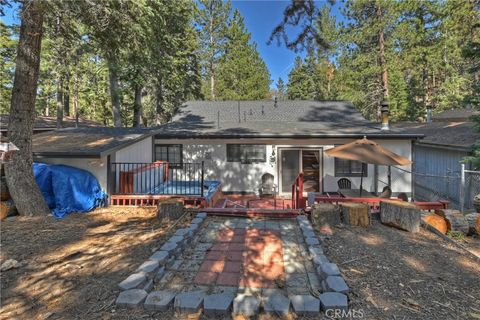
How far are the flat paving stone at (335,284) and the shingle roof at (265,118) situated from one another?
8.53 metres

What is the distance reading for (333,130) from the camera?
12.1 metres

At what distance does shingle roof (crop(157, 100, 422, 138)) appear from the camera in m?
12.6

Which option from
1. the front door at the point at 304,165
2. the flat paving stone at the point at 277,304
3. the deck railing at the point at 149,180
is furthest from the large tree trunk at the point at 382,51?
the flat paving stone at the point at 277,304

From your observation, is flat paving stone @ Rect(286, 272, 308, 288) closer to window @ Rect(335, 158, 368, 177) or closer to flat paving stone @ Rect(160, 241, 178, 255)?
flat paving stone @ Rect(160, 241, 178, 255)

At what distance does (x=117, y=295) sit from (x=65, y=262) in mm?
1470

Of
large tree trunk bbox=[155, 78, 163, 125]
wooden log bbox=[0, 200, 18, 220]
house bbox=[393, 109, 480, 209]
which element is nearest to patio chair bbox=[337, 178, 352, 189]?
house bbox=[393, 109, 480, 209]

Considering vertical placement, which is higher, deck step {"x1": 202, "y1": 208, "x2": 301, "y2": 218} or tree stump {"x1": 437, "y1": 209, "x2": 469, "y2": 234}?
deck step {"x1": 202, "y1": 208, "x2": 301, "y2": 218}

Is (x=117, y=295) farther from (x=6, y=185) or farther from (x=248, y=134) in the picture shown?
(x=248, y=134)

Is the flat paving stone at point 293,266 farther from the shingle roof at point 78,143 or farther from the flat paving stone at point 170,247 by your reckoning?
the shingle roof at point 78,143

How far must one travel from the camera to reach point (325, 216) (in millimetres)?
6188

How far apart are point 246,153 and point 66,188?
6.63m

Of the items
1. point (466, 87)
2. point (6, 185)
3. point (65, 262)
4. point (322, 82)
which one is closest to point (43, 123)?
point (6, 185)

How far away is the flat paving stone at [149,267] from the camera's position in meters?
3.84

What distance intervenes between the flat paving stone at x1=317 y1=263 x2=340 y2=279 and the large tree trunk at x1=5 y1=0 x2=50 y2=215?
6.39 metres
